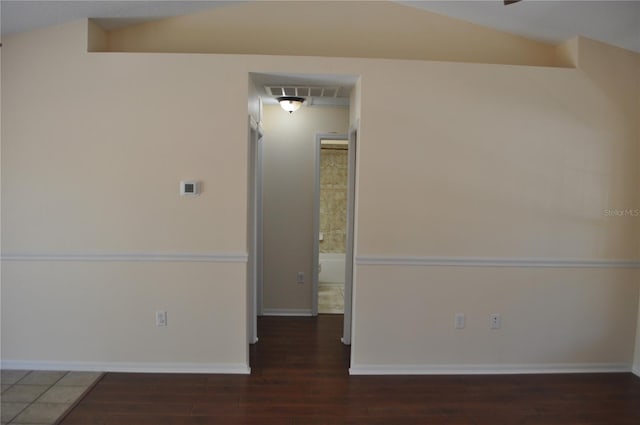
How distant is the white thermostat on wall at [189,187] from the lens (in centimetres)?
298

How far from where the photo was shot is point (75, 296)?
10.0ft

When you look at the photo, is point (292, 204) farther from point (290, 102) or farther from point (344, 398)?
point (344, 398)

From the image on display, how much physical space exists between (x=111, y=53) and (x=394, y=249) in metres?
2.55

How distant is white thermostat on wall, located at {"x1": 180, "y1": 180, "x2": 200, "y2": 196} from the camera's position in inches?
117

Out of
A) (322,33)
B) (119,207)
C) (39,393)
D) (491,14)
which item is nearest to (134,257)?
(119,207)

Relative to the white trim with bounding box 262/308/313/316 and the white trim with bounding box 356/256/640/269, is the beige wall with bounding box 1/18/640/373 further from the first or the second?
the white trim with bounding box 262/308/313/316

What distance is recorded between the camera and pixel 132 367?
10.1 feet

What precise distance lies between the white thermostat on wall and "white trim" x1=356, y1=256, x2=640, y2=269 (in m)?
1.31

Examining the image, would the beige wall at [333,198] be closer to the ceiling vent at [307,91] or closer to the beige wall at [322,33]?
the ceiling vent at [307,91]

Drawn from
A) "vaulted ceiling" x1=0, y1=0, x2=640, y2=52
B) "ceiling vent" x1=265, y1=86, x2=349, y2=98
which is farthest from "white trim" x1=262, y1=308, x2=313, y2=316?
"vaulted ceiling" x1=0, y1=0, x2=640, y2=52

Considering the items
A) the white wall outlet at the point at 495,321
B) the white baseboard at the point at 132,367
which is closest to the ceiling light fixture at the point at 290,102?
the white baseboard at the point at 132,367

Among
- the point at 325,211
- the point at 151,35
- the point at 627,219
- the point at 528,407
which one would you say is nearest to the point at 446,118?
the point at 627,219

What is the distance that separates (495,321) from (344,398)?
1.33m

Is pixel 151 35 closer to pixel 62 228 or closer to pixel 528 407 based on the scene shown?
pixel 62 228
